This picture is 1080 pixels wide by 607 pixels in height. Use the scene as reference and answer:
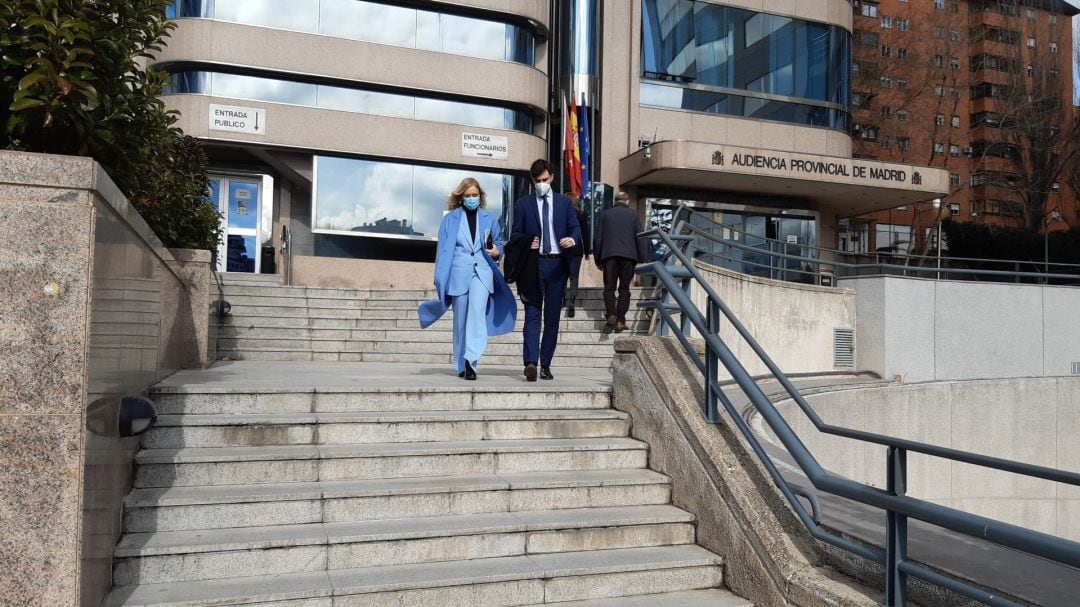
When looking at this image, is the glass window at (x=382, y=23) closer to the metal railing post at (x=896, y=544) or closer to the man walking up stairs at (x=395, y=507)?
the man walking up stairs at (x=395, y=507)

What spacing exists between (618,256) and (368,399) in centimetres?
537

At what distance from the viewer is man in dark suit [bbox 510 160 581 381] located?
23.9 ft

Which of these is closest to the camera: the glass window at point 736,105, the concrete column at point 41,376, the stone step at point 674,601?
the concrete column at point 41,376

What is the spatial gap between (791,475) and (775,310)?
28.6ft

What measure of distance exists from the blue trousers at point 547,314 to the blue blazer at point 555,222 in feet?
0.41

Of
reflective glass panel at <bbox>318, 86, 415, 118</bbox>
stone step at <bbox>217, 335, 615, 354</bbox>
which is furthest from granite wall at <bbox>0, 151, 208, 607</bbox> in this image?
reflective glass panel at <bbox>318, 86, 415, 118</bbox>

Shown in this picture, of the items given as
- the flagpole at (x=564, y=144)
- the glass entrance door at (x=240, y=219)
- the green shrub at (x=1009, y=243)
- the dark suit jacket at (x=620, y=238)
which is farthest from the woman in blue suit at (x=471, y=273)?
the green shrub at (x=1009, y=243)

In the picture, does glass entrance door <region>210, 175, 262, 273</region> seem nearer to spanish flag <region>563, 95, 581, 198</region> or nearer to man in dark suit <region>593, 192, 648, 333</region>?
spanish flag <region>563, 95, 581, 198</region>

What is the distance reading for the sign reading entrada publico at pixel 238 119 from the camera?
20719 mm

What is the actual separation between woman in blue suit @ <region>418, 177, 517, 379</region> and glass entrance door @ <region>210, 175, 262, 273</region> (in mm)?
16699

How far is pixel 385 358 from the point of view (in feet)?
35.3

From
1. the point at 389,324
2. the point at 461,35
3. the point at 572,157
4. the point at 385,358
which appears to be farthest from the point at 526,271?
the point at 461,35

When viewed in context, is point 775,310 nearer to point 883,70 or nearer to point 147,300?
point 147,300

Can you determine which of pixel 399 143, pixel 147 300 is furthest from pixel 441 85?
pixel 147 300
